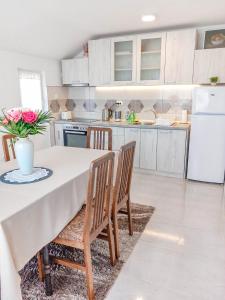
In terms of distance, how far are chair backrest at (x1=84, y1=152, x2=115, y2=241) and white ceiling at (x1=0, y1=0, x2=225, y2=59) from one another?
2264 millimetres

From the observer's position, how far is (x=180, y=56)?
11.8 ft

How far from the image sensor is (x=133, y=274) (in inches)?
71.8

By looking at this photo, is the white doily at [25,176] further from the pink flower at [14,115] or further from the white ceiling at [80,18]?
the white ceiling at [80,18]

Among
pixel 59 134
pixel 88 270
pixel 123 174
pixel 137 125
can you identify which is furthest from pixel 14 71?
pixel 88 270

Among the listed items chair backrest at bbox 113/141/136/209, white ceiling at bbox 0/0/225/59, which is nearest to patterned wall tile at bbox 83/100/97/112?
white ceiling at bbox 0/0/225/59

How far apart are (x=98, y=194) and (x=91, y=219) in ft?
0.54

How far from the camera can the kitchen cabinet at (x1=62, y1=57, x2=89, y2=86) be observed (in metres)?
4.32

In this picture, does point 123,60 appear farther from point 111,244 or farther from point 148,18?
point 111,244

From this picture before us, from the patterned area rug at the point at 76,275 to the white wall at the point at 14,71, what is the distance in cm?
205

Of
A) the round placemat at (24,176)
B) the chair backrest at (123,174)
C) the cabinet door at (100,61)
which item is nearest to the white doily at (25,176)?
the round placemat at (24,176)

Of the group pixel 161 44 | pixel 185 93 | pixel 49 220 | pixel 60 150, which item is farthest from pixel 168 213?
pixel 161 44

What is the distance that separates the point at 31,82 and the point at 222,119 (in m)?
3.07

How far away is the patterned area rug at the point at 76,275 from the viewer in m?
1.65

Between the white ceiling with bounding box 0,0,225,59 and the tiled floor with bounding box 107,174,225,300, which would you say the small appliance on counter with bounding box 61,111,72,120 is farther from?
the tiled floor with bounding box 107,174,225,300
